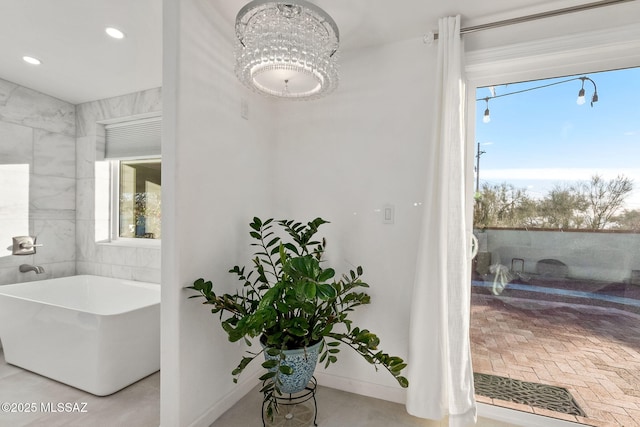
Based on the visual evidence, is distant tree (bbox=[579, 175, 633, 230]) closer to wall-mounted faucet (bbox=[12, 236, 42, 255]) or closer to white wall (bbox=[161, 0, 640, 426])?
white wall (bbox=[161, 0, 640, 426])

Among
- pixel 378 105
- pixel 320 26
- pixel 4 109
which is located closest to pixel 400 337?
pixel 378 105

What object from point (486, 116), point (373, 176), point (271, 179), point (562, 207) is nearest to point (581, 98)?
point (486, 116)

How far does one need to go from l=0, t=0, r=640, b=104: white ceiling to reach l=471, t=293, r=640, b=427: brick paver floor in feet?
5.56

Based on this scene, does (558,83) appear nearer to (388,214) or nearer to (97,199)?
(388,214)

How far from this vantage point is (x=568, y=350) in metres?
1.76

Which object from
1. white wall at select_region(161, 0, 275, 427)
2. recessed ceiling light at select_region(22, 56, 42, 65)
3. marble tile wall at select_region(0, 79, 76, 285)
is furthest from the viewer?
marble tile wall at select_region(0, 79, 76, 285)

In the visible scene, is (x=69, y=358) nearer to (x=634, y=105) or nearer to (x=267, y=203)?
(x=267, y=203)

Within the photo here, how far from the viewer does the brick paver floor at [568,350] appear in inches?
64.5

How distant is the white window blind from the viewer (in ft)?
9.73

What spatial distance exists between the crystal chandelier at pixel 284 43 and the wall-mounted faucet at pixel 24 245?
2798 millimetres

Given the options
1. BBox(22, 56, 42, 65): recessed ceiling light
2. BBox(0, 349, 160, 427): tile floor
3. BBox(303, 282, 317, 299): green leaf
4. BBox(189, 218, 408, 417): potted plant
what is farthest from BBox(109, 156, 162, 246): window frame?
BBox(303, 282, 317, 299): green leaf

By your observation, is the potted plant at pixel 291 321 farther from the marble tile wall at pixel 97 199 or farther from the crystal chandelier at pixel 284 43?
the marble tile wall at pixel 97 199

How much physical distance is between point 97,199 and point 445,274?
11.0 ft

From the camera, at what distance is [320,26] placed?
1345 millimetres
